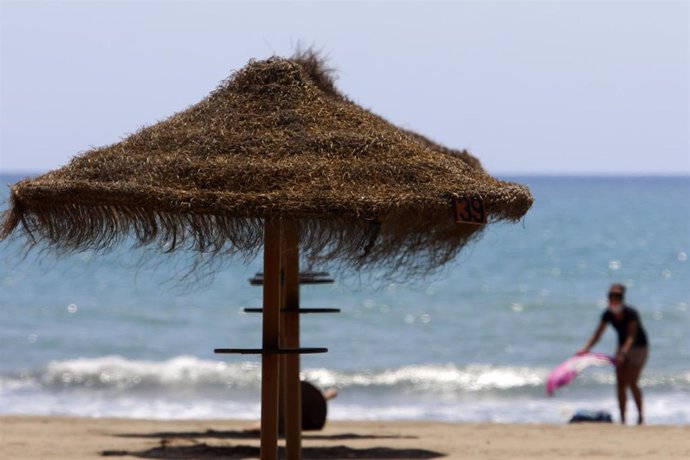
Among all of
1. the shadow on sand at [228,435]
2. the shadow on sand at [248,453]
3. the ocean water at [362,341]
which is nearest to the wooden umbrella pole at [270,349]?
the ocean water at [362,341]

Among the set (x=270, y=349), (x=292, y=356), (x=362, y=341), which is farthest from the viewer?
(x=362, y=341)

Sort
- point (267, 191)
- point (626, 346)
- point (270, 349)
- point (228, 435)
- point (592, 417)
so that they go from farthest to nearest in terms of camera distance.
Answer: point (626, 346), point (592, 417), point (228, 435), point (270, 349), point (267, 191)

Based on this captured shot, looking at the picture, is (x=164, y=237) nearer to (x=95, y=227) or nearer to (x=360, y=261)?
(x=95, y=227)

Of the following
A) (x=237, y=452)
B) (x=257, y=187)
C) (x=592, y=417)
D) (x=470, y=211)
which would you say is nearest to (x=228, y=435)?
(x=237, y=452)

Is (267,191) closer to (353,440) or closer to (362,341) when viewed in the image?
(353,440)

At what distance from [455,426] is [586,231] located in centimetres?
4093

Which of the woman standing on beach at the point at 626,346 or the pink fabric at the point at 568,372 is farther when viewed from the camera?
the pink fabric at the point at 568,372

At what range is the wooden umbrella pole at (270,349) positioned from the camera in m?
6.51

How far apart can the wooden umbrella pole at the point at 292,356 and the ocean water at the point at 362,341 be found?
29cm

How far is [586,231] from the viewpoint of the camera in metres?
52.1

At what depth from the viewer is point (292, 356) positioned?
746 centimetres

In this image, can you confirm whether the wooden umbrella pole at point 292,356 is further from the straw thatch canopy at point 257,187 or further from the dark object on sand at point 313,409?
the dark object on sand at point 313,409

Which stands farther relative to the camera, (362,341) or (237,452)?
(362,341)

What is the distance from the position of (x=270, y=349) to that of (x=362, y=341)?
15.8m
